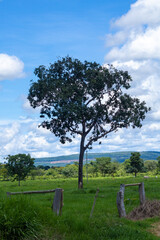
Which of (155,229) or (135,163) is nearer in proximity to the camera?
(155,229)

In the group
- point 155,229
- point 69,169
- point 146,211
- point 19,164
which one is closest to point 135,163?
point 69,169

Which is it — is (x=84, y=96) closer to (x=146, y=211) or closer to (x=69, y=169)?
(x=146, y=211)

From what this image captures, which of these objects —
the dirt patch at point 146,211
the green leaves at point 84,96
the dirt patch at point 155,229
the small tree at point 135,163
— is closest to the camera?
the dirt patch at point 155,229

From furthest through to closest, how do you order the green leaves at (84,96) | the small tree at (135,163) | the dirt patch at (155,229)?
the small tree at (135,163) → the green leaves at (84,96) → the dirt patch at (155,229)

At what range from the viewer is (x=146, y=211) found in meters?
13.8

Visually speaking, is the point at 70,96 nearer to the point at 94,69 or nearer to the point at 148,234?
the point at 94,69

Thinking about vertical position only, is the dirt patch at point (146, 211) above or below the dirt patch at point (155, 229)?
above

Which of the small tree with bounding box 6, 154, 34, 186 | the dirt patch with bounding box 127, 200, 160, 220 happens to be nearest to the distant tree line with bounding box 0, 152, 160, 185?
the small tree with bounding box 6, 154, 34, 186

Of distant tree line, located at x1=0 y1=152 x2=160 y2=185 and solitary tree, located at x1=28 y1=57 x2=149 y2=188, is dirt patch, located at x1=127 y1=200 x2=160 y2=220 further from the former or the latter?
distant tree line, located at x1=0 y1=152 x2=160 y2=185

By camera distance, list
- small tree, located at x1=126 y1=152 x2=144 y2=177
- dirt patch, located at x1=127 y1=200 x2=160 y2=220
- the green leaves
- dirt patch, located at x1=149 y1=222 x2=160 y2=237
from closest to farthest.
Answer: dirt patch, located at x1=149 y1=222 x2=160 y2=237, dirt patch, located at x1=127 y1=200 x2=160 y2=220, the green leaves, small tree, located at x1=126 y1=152 x2=144 y2=177

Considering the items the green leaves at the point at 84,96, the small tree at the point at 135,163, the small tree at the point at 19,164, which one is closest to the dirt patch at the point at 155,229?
the green leaves at the point at 84,96

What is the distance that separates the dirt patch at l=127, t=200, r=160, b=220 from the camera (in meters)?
13.4

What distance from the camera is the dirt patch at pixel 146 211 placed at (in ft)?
43.8

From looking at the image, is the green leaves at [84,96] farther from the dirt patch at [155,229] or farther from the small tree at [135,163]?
the small tree at [135,163]
